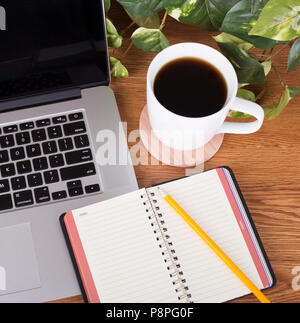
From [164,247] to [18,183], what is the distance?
0.78 ft

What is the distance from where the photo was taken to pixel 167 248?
23.1 inches

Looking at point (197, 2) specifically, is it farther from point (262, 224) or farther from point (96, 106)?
point (262, 224)

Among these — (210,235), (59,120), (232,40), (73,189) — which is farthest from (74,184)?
(232,40)

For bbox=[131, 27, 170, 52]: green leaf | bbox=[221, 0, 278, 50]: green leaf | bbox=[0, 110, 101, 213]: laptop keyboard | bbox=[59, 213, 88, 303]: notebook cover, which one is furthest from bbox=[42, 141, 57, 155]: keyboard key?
bbox=[221, 0, 278, 50]: green leaf

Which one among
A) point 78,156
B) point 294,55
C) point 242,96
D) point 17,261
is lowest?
point 17,261

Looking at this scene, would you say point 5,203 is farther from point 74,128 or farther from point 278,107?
point 278,107

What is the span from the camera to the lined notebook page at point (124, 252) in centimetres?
57

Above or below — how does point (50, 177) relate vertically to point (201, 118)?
below

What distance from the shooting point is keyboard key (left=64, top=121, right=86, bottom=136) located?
0.64m

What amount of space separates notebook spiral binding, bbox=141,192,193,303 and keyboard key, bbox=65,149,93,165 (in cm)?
11

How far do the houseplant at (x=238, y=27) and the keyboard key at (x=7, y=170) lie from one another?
22 cm

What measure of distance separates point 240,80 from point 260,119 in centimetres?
9

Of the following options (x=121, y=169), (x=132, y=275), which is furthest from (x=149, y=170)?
(x=132, y=275)

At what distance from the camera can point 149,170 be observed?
652 millimetres
